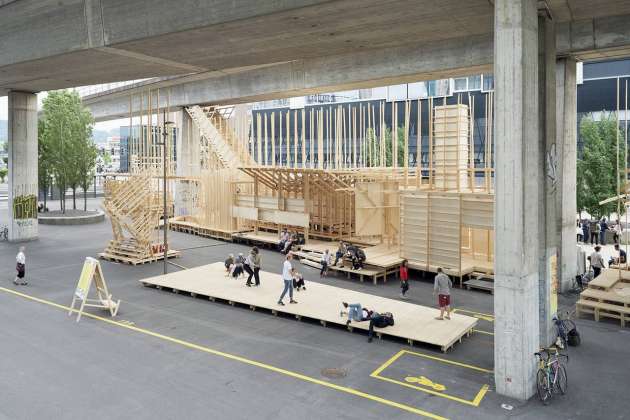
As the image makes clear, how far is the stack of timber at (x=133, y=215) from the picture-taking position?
24141 mm

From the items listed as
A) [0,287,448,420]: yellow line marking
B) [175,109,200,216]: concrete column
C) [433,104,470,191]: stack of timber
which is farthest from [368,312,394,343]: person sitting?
[175,109,200,216]: concrete column

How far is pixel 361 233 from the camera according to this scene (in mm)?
24906

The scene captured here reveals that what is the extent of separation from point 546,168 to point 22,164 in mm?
28574

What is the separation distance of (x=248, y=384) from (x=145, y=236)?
14.9 m

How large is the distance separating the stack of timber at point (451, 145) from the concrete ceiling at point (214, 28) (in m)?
4.97

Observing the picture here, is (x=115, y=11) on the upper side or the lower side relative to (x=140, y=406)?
upper

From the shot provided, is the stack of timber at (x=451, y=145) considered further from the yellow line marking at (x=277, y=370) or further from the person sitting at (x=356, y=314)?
the yellow line marking at (x=277, y=370)

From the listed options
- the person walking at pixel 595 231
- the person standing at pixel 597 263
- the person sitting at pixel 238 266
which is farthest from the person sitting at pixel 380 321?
the person walking at pixel 595 231

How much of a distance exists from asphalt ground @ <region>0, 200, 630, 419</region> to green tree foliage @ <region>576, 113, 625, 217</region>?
13812 mm

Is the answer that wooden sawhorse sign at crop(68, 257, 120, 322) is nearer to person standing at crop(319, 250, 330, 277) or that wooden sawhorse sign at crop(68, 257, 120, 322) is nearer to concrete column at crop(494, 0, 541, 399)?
person standing at crop(319, 250, 330, 277)

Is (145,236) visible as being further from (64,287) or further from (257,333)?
(257,333)

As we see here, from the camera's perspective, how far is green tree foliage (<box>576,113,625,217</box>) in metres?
29.4

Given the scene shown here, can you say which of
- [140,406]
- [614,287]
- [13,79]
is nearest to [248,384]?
[140,406]

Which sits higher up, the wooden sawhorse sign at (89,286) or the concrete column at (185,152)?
the concrete column at (185,152)
